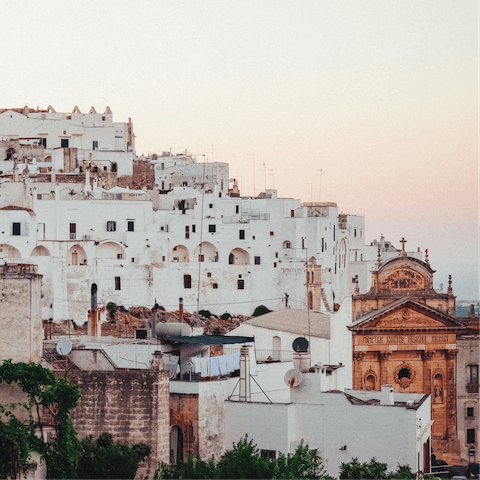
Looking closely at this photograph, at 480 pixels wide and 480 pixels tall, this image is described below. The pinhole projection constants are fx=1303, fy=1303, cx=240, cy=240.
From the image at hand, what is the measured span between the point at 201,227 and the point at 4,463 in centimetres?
4912

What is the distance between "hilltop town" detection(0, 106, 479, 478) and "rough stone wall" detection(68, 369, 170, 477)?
1.5 inches

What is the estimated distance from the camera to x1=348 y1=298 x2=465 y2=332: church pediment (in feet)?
157

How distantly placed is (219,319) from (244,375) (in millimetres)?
38905

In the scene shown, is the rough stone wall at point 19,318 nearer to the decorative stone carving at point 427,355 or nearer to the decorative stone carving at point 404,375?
the decorative stone carving at point 404,375

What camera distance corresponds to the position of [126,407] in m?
34.8

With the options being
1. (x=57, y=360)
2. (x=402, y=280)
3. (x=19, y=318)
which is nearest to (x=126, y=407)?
(x=57, y=360)

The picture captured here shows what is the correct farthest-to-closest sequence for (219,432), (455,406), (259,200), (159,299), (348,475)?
(259,200) → (159,299) → (455,406) → (219,432) → (348,475)

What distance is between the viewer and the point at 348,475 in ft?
113

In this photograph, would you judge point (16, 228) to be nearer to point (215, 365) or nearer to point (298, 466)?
point (215, 365)

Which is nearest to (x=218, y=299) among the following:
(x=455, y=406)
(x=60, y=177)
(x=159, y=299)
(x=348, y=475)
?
(x=159, y=299)

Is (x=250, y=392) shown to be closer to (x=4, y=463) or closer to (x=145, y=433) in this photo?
(x=145, y=433)

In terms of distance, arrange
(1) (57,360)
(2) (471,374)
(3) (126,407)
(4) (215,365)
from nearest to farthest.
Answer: (3) (126,407)
(1) (57,360)
(4) (215,365)
(2) (471,374)

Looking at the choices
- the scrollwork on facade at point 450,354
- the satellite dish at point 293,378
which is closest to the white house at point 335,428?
the satellite dish at point 293,378

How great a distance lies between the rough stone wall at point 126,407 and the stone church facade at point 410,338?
1431cm
